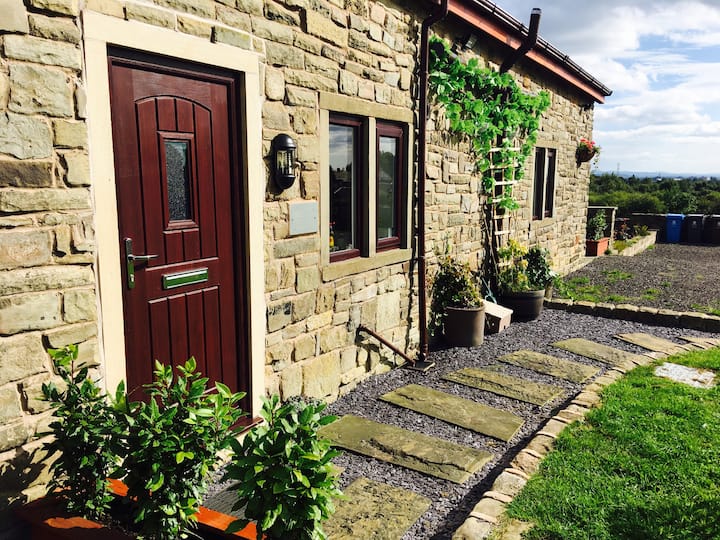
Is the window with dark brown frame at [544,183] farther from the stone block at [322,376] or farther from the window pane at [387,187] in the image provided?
the stone block at [322,376]

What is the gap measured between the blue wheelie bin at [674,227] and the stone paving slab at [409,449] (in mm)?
16389

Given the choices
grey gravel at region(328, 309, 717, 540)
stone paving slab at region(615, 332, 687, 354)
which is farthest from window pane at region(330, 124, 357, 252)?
stone paving slab at region(615, 332, 687, 354)

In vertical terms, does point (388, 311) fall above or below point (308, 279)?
below

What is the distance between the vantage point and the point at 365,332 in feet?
17.6

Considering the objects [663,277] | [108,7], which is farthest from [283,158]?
[663,277]

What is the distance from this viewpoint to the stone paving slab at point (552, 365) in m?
5.63

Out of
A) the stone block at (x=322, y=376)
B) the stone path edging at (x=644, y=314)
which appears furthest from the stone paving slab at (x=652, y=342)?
the stone block at (x=322, y=376)

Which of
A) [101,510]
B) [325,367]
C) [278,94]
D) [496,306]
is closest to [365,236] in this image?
[325,367]

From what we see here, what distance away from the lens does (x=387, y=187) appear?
586 centimetres

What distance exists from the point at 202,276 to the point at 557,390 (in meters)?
3.39

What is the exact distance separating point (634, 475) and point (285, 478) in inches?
97.4

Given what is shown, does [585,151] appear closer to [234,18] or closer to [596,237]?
[596,237]

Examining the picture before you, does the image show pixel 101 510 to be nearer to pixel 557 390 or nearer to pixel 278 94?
pixel 278 94

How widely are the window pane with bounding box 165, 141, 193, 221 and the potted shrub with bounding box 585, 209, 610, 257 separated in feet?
39.9
